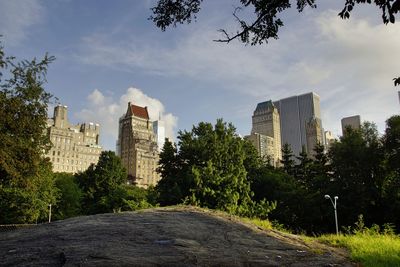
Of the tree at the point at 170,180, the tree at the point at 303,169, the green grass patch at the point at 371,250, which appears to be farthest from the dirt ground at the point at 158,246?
the tree at the point at 303,169

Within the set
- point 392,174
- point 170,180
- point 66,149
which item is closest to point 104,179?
point 170,180

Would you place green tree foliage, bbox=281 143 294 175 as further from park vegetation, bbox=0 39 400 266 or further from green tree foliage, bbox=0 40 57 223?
green tree foliage, bbox=0 40 57 223

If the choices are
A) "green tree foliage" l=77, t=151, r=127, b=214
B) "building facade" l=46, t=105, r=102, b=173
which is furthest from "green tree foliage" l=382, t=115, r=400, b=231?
"building facade" l=46, t=105, r=102, b=173

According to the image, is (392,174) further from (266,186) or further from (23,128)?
(23,128)

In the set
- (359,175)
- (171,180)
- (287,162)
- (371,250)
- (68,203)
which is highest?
(287,162)

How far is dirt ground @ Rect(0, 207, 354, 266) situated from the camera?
8117mm

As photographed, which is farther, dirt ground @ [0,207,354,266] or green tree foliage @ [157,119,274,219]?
green tree foliage @ [157,119,274,219]

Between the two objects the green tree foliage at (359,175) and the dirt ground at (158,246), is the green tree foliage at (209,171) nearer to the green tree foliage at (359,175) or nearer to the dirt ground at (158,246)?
the green tree foliage at (359,175)

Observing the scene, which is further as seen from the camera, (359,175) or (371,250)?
(359,175)

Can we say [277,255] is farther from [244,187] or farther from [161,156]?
[161,156]

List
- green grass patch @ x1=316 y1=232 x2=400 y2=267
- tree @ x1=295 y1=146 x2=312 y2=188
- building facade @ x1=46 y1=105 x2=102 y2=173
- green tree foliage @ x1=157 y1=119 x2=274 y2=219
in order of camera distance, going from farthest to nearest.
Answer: building facade @ x1=46 y1=105 x2=102 y2=173
tree @ x1=295 y1=146 x2=312 y2=188
green tree foliage @ x1=157 y1=119 x2=274 y2=219
green grass patch @ x1=316 y1=232 x2=400 y2=267

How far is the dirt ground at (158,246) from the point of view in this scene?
812 centimetres

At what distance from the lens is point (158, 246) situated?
9.31 meters

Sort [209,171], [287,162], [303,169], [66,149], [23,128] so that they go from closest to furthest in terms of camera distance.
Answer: [23,128], [209,171], [303,169], [287,162], [66,149]
